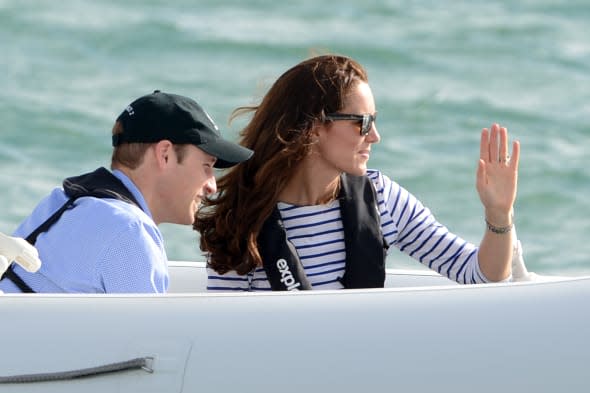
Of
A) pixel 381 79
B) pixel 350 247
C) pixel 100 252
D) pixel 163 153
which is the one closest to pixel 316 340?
pixel 100 252

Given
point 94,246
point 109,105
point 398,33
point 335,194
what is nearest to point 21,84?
point 109,105

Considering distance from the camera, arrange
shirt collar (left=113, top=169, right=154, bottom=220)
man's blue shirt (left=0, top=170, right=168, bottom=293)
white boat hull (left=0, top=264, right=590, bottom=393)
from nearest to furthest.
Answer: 1. white boat hull (left=0, top=264, right=590, bottom=393)
2. man's blue shirt (left=0, top=170, right=168, bottom=293)
3. shirt collar (left=113, top=169, right=154, bottom=220)

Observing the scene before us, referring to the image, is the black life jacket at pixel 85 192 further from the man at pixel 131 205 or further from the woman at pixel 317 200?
the woman at pixel 317 200

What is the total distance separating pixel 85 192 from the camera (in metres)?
2.16

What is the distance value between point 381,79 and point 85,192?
445 cm

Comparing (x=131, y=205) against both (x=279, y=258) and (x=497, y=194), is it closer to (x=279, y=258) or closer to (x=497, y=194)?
(x=279, y=258)

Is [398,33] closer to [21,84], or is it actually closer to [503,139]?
[21,84]

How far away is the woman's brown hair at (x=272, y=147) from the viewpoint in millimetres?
2516

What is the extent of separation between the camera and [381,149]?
19.1ft

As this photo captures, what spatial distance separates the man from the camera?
211cm

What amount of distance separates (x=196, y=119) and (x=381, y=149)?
3.57 meters

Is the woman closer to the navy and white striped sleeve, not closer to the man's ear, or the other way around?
the navy and white striped sleeve

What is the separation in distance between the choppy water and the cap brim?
8.90ft

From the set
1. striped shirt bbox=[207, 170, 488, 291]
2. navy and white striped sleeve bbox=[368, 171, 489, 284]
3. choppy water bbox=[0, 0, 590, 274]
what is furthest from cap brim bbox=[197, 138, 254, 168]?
choppy water bbox=[0, 0, 590, 274]
